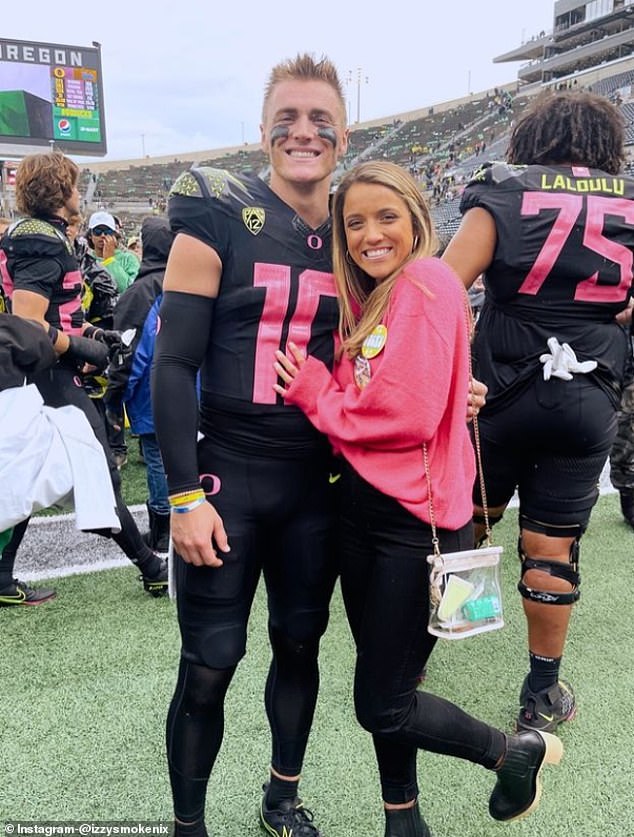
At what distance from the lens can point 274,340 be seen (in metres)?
1.62

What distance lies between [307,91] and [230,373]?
707 millimetres

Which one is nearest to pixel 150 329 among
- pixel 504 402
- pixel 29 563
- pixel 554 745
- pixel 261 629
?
pixel 29 563

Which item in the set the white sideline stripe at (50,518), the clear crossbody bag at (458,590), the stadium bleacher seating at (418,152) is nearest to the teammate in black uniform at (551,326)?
the clear crossbody bag at (458,590)

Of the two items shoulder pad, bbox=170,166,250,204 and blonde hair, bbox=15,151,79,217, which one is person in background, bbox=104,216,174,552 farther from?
shoulder pad, bbox=170,166,250,204

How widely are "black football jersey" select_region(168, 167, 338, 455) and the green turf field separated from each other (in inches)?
46.0

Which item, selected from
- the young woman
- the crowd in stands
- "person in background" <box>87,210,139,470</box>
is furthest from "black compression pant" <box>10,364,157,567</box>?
the crowd in stands

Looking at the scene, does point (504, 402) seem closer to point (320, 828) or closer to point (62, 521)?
point (320, 828)

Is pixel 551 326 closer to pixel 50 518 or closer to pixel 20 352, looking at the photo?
pixel 20 352

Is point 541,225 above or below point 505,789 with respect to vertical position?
above

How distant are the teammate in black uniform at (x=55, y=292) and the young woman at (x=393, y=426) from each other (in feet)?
5.59

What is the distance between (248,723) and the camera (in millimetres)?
2342

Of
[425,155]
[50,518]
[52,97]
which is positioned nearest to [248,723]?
[50,518]

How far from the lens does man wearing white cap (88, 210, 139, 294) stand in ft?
19.0

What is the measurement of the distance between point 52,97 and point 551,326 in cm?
2343
